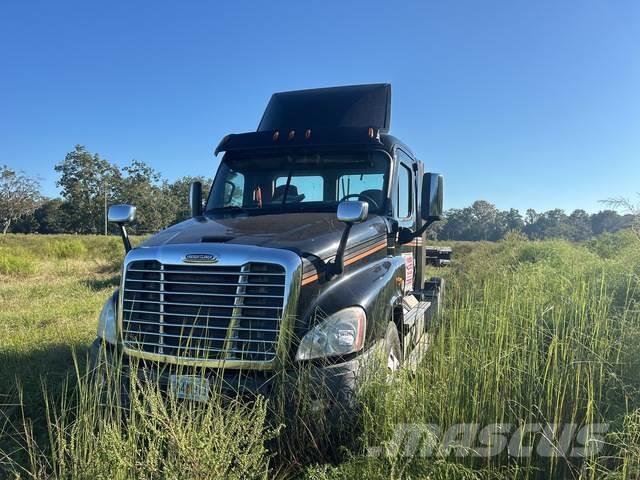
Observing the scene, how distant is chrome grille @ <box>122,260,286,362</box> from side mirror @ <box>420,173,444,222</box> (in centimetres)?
213

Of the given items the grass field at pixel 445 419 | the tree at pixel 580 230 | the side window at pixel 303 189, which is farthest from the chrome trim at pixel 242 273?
the tree at pixel 580 230

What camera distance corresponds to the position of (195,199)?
17.5ft

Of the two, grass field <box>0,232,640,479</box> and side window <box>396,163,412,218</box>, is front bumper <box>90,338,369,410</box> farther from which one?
side window <box>396,163,412,218</box>

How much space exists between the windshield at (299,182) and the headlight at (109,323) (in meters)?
1.59

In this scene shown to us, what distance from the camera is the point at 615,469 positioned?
232 cm

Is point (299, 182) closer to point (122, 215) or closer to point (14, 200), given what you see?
point (122, 215)

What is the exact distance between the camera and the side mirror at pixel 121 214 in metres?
4.07

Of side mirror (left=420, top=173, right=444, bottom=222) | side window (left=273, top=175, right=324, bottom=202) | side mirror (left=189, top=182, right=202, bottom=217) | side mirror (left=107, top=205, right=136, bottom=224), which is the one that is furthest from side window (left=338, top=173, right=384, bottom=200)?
side mirror (left=107, top=205, right=136, bottom=224)

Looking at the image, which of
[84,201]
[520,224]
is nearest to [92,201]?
[84,201]

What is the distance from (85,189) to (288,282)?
72.7 m

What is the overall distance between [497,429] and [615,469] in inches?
23.1

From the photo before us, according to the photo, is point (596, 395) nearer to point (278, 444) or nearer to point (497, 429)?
point (497, 429)

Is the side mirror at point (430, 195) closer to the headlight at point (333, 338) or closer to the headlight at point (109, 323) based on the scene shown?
the headlight at point (333, 338)

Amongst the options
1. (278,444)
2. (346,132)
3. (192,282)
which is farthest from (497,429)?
(346,132)
